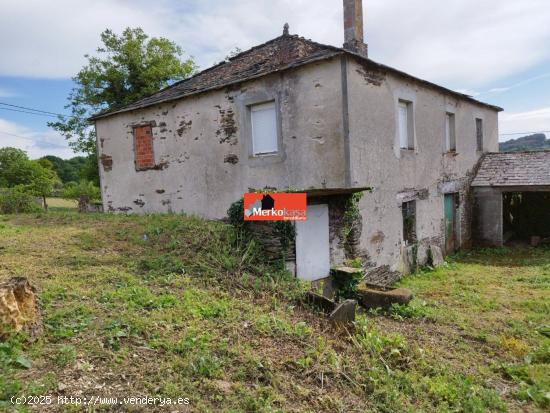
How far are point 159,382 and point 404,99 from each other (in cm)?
900

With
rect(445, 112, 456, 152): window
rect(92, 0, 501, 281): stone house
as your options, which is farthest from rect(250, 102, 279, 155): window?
rect(445, 112, 456, 152): window

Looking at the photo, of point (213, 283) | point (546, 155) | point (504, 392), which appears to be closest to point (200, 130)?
point (213, 283)

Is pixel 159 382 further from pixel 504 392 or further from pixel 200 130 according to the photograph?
pixel 200 130

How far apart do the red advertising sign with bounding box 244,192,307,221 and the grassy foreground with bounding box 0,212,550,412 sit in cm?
68

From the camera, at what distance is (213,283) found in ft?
18.9

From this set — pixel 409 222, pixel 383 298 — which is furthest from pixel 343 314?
pixel 409 222

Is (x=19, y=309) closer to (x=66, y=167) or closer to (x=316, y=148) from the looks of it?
(x=316, y=148)

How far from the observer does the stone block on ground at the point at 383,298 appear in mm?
6570

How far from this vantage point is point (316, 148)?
8.21m

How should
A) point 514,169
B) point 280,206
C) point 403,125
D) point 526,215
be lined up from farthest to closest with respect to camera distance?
point 526,215
point 514,169
point 403,125
point 280,206

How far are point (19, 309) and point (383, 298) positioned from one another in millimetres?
5316

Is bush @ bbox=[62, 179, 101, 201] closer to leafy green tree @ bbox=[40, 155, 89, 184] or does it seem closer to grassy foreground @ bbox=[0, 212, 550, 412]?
grassy foreground @ bbox=[0, 212, 550, 412]

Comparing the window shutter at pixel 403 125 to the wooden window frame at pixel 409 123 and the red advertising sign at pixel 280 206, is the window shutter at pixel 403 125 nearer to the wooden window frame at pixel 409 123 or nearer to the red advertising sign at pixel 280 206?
the wooden window frame at pixel 409 123

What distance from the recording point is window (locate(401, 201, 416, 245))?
10461 millimetres
